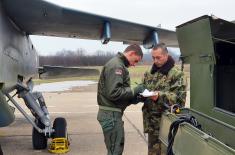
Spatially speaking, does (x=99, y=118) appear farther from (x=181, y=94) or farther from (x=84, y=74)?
(x=84, y=74)

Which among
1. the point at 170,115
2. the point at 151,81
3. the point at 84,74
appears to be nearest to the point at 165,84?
the point at 151,81

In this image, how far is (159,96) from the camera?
5.26 metres

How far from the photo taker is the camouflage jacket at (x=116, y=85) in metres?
5.09

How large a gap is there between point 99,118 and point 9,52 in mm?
2562

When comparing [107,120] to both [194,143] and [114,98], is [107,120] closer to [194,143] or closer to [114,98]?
[114,98]

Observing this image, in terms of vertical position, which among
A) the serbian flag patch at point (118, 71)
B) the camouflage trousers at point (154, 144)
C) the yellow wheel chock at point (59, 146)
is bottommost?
the yellow wheel chock at point (59, 146)

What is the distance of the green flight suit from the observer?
511 centimetres

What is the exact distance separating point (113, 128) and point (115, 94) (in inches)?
16.4

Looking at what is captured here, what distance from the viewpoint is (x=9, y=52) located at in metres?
7.19

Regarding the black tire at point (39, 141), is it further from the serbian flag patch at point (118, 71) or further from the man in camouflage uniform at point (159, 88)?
the serbian flag patch at point (118, 71)

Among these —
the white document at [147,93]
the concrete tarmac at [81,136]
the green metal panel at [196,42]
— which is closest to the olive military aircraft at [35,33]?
the concrete tarmac at [81,136]

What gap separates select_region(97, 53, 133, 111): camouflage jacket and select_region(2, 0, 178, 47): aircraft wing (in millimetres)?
2800

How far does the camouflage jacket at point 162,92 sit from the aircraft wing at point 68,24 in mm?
2988

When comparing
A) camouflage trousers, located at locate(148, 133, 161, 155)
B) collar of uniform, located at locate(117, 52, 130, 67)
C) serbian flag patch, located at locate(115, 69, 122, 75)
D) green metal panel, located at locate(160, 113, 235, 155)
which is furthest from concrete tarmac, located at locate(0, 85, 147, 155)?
green metal panel, located at locate(160, 113, 235, 155)
